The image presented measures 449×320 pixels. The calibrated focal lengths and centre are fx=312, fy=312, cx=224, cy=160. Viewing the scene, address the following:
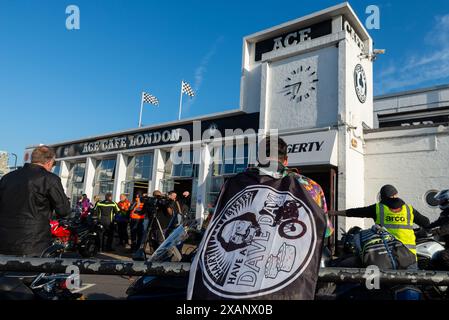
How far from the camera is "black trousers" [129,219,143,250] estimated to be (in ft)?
31.8

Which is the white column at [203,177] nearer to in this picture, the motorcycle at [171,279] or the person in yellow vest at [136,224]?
the person in yellow vest at [136,224]

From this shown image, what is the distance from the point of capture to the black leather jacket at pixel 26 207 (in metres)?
2.88

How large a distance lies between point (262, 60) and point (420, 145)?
7627 mm

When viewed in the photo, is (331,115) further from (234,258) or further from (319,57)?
(234,258)

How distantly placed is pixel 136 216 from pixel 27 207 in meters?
7.57

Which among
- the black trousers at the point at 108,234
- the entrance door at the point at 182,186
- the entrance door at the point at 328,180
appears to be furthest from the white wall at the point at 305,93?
the black trousers at the point at 108,234

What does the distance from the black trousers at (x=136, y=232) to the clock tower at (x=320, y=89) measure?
20.6 feet

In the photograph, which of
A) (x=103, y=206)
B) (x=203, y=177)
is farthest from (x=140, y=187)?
(x=103, y=206)

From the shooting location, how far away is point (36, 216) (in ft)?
9.78

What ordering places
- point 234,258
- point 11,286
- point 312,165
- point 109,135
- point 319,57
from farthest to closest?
point 109,135 → point 319,57 → point 312,165 → point 11,286 → point 234,258

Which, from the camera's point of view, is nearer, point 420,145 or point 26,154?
point 420,145

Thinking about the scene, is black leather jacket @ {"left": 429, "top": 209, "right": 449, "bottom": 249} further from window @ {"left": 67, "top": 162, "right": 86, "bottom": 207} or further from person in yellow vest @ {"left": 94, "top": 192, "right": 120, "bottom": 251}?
window @ {"left": 67, "top": 162, "right": 86, "bottom": 207}

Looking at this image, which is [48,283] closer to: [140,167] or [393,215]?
[393,215]

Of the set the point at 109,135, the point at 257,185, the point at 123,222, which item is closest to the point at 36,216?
the point at 257,185
